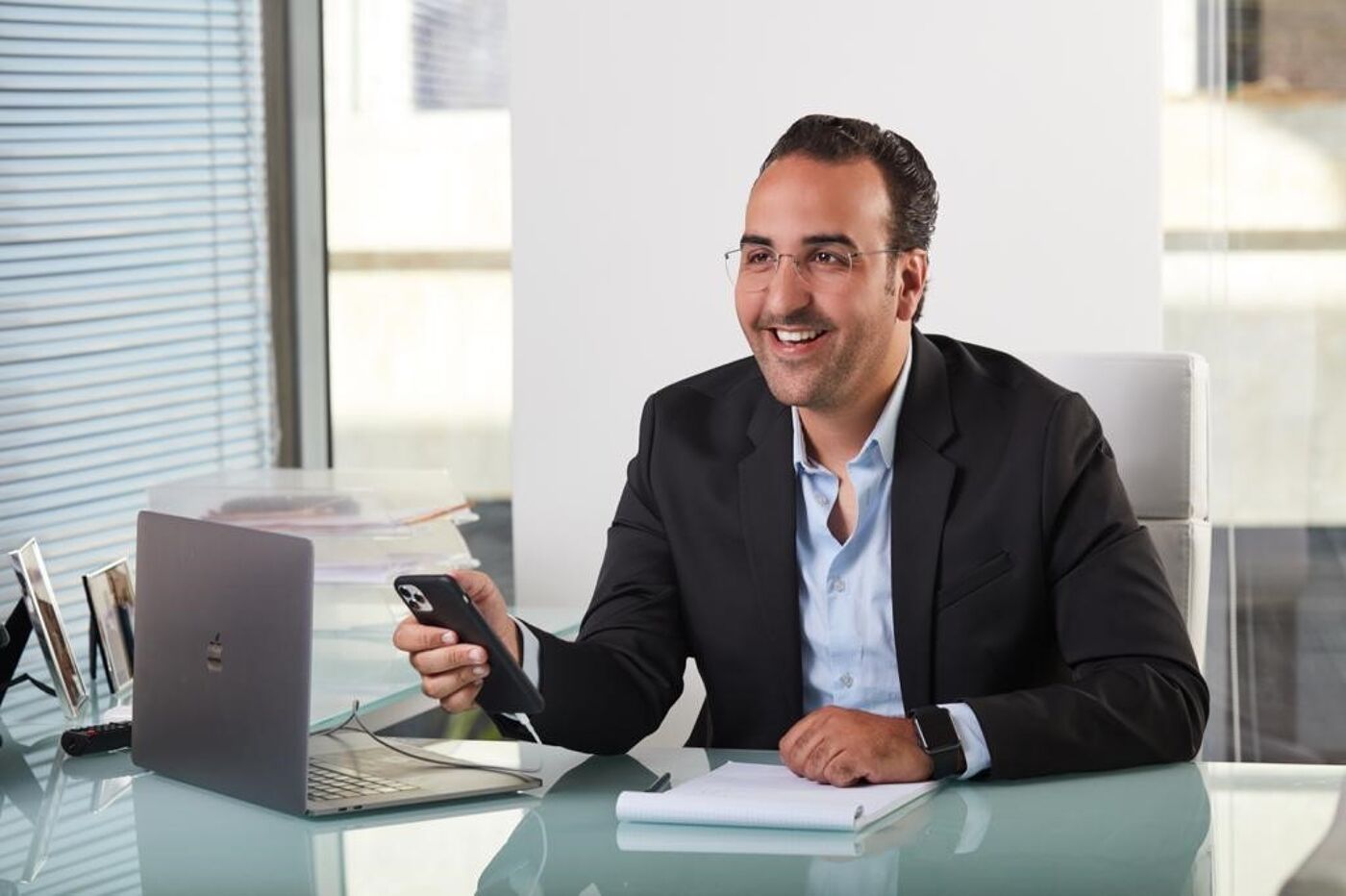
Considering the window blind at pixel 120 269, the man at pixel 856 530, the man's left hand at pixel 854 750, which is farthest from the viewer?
the window blind at pixel 120 269

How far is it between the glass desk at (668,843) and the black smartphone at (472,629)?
0.09m

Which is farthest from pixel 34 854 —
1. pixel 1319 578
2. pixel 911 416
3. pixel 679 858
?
pixel 1319 578

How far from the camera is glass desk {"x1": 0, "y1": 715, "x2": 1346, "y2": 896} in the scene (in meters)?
1.49

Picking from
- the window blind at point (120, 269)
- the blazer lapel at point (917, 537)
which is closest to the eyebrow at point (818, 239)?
the blazer lapel at point (917, 537)

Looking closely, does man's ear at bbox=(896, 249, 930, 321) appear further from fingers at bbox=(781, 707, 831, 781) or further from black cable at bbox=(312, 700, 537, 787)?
black cable at bbox=(312, 700, 537, 787)

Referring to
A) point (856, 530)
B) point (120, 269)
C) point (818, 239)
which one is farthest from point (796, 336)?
point (120, 269)

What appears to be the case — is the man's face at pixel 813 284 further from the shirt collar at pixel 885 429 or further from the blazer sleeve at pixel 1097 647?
the blazer sleeve at pixel 1097 647

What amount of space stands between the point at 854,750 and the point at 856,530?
45cm

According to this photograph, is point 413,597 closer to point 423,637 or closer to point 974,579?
point 423,637

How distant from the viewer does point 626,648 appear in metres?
2.10

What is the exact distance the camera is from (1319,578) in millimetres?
3273

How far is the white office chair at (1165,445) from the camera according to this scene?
7.52 feet

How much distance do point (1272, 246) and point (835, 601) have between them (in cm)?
152

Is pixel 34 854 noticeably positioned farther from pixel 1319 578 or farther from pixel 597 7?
pixel 1319 578
